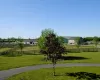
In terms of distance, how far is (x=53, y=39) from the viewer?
28.1 metres

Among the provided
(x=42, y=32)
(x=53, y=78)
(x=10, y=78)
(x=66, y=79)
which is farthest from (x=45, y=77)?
(x=42, y=32)

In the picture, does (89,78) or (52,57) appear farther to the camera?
(52,57)

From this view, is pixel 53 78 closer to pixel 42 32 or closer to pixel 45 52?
pixel 45 52

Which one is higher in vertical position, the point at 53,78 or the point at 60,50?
the point at 60,50

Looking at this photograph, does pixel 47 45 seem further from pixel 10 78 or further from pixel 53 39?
pixel 10 78

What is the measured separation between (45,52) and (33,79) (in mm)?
5535

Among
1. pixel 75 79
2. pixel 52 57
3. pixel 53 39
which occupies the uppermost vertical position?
pixel 53 39

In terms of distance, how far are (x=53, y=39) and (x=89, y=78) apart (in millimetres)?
7397

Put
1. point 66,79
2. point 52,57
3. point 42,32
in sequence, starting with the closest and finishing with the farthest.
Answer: point 66,79
point 52,57
point 42,32

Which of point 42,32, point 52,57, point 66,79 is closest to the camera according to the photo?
point 66,79

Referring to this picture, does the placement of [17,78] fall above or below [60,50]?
below

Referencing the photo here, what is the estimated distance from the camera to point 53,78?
960 inches

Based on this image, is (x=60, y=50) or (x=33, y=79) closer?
(x=33, y=79)

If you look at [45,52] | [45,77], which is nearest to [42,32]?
[45,52]
